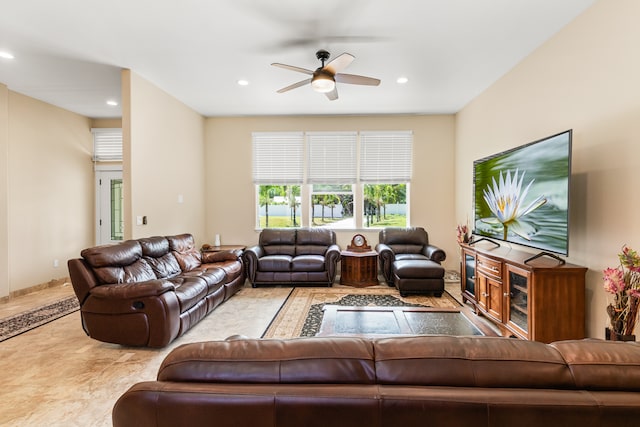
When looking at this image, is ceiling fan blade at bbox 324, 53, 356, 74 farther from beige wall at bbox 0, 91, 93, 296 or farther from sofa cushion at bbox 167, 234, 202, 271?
beige wall at bbox 0, 91, 93, 296

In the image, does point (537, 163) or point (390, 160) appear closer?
point (537, 163)

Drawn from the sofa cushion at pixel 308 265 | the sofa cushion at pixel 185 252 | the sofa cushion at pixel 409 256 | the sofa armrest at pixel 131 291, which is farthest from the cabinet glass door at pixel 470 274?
the sofa cushion at pixel 185 252

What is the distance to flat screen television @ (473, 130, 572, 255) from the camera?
261cm

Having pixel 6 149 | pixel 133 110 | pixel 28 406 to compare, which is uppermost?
pixel 133 110

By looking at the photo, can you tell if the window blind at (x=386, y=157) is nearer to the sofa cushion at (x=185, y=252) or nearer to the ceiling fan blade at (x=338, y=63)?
the ceiling fan blade at (x=338, y=63)

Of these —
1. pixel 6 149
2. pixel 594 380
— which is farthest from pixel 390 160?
pixel 6 149

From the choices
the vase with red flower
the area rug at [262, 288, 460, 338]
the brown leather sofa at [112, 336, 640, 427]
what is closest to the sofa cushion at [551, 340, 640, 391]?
the brown leather sofa at [112, 336, 640, 427]

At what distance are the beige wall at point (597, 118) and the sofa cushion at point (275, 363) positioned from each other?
2.73 metres

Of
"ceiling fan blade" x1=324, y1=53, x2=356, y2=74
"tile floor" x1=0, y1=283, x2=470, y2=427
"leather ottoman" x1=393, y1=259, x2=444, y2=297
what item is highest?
"ceiling fan blade" x1=324, y1=53, x2=356, y2=74

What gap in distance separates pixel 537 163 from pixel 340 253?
10.3 ft

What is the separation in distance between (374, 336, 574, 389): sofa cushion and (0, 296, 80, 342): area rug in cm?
425

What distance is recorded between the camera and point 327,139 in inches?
236

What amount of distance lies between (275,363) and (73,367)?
2.80 m

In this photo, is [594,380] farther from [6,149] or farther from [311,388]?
[6,149]
